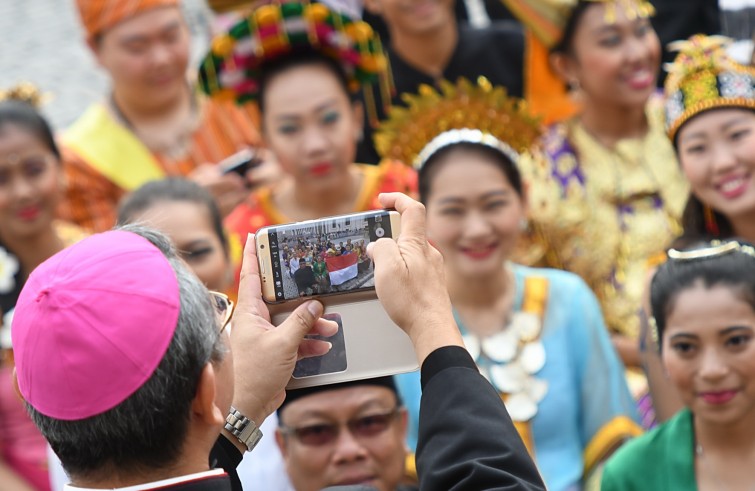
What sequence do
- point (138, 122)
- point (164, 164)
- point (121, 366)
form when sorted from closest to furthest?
point (121, 366), point (164, 164), point (138, 122)

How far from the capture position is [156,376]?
1.82m

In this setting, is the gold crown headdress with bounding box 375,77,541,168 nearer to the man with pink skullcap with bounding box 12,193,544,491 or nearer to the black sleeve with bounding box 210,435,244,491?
the black sleeve with bounding box 210,435,244,491

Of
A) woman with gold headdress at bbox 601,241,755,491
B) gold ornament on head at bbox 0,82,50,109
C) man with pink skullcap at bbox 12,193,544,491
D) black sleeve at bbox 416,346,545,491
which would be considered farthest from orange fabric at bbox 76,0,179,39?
black sleeve at bbox 416,346,545,491

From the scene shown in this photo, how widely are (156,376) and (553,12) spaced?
136 inches

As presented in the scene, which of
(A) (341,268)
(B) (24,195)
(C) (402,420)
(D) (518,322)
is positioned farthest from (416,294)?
(B) (24,195)

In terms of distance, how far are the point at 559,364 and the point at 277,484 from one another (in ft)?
3.44

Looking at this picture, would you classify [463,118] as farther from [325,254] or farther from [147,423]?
[147,423]

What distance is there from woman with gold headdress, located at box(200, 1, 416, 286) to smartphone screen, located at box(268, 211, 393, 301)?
2.38 m

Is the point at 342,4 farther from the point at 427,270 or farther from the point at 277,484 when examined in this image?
the point at 427,270

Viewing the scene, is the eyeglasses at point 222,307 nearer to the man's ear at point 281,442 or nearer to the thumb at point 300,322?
the thumb at point 300,322

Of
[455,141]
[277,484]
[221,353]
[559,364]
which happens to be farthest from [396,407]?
[221,353]

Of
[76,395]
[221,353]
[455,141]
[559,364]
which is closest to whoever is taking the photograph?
[76,395]

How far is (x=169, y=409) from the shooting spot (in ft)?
5.98

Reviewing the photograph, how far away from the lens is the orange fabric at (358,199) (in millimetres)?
4605
